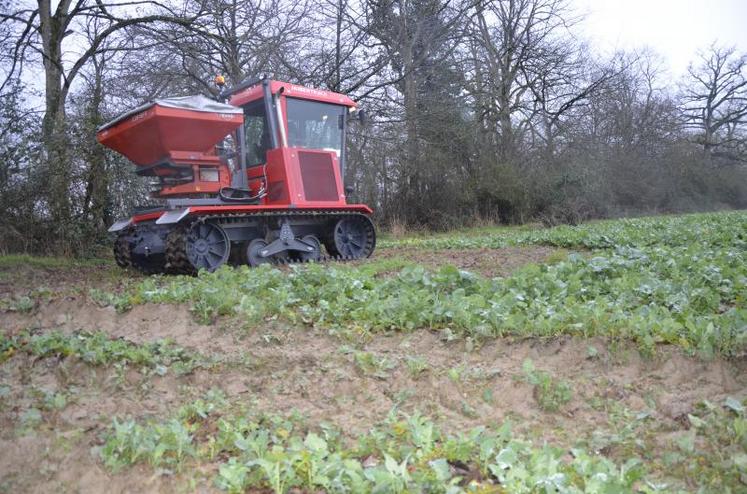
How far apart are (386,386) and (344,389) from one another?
23 centimetres

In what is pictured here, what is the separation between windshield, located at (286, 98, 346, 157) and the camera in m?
9.50

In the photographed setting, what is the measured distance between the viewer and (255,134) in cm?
959

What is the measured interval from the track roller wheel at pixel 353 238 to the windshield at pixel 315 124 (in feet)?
3.96

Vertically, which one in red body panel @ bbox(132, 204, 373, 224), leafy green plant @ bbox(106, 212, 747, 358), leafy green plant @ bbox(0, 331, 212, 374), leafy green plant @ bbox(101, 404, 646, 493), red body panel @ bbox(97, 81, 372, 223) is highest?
red body panel @ bbox(97, 81, 372, 223)

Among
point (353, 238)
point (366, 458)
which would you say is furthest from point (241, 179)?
point (366, 458)

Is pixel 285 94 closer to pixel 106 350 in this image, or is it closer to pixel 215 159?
pixel 215 159

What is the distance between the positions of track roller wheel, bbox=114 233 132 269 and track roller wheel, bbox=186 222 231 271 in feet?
4.54

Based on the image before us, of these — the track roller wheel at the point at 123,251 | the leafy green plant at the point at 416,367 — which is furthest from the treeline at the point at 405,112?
the leafy green plant at the point at 416,367

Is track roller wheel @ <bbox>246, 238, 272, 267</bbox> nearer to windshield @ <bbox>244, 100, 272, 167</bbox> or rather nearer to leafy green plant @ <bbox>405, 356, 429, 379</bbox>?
windshield @ <bbox>244, 100, 272, 167</bbox>

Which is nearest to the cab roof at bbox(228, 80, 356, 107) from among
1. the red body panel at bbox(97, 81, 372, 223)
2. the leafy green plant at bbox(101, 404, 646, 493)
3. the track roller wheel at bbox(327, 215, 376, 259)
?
the red body panel at bbox(97, 81, 372, 223)

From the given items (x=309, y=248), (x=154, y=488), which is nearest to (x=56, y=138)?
(x=309, y=248)

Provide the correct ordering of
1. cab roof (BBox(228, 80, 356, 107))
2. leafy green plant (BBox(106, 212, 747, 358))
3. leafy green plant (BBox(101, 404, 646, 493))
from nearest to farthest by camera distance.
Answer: leafy green plant (BBox(101, 404, 646, 493)) → leafy green plant (BBox(106, 212, 747, 358)) → cab roof (BBox(228, 80, 356, 107))

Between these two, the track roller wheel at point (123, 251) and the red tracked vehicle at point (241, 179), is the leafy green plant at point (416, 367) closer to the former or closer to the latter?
the red tracked vehicle at point (241, 179)

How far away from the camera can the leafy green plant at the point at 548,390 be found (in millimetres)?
2980
